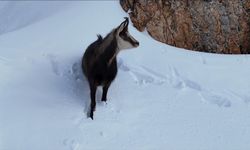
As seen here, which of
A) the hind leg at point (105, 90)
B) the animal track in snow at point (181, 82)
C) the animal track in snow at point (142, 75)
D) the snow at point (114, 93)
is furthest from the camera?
the animal track in snow at point (142, 75)

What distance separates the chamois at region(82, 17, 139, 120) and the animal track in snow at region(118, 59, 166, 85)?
61 cm

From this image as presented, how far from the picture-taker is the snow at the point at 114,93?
5.47m

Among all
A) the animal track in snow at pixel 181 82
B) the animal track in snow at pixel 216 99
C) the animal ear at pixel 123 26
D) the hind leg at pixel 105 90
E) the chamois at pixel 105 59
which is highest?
the animal ear at pixel 123 26

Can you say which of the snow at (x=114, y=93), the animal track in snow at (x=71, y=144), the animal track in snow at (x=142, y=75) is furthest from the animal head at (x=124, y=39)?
the animal track in snow at (x=71, y=144)

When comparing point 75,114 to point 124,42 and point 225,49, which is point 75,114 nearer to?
point 124,42

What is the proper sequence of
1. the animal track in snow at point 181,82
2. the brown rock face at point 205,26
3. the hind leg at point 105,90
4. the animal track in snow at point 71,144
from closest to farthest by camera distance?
1. the animal track in snow at point 71,144
2. the hind leg at point 105,90
3. the animal track in snow at point 181,82
4. the brown rock face at point 205,26

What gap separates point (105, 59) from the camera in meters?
5.94

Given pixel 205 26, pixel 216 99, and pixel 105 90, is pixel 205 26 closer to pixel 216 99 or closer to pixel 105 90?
pixel 216 99

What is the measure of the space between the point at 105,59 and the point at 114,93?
0.68 metres

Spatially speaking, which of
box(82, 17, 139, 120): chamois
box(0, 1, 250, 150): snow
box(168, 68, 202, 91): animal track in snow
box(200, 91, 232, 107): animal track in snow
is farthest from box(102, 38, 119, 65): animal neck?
box(200, 91, 232, 107): animal track in snow

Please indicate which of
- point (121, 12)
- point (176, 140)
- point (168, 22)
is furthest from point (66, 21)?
point (176, 140)

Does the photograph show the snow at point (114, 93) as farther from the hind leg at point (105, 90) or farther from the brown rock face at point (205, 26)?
the brown rock face at point (205, 26)

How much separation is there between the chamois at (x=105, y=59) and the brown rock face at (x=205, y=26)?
1.90 metres

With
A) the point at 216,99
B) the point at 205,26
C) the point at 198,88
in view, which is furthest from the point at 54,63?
the point at 205,26
